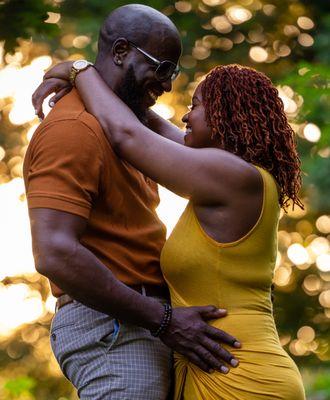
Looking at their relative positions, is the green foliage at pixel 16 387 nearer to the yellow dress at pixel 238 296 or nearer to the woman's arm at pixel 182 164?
the yellow dress at pixel 238 296

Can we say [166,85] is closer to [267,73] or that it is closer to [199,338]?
[199,338]

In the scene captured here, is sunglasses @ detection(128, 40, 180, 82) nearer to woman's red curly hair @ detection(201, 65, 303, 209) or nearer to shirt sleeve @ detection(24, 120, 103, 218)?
woman's red curly hair @ detection(201, 65, 303, 209)

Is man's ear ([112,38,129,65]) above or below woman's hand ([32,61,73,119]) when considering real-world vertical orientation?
above

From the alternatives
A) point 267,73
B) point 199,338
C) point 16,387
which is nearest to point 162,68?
point 199,338

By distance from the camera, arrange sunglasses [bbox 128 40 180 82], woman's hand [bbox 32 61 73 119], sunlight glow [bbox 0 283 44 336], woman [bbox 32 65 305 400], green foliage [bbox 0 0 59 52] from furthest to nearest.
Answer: sunlight glow [bbox 0 283 44 336] → green foliage [bbox 0 0 59 52] → woman's hand [bbox 32 61 73 119] → sunglasses [bbox 128 40 180 82] → woman [bbox 32 65 305 400]

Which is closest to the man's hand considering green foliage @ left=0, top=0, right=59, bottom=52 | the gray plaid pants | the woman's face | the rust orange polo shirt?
the gray plaid pants

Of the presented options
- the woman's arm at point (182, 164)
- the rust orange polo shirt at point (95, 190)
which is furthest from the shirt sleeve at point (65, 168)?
the woman's arm at point (182, 164)

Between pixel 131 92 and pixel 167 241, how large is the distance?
0.66 metres

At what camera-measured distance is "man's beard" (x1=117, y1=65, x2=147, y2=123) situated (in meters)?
5.09

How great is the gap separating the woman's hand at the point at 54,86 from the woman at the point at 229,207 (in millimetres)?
265

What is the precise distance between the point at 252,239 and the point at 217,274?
7.6 inches

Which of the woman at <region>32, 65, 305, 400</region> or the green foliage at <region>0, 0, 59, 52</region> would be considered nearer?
the woman at <region>32, 65, 305, 400</region>

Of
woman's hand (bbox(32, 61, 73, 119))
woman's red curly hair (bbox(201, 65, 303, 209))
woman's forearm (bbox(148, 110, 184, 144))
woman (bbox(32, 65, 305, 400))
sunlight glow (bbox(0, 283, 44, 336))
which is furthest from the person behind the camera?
sunlight glow (bbox(0, 283, 44, 336))

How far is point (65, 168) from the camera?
15.4ft
